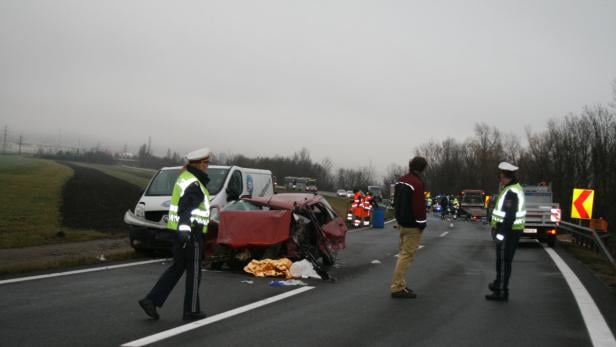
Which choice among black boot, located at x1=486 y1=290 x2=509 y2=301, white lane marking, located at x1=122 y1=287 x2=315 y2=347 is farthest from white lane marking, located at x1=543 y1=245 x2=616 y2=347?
white lane marking, located at x1=122 y1=287 x2=315 y2=347

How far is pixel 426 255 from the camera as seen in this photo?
1603 cm

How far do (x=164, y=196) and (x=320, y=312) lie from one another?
7771mm

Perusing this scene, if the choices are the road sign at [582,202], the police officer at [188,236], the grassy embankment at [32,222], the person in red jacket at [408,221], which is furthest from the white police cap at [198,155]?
the road sign at [582,202]

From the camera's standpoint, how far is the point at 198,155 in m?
7.37

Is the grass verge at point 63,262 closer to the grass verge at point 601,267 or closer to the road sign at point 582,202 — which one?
the grass verge at point 601,267

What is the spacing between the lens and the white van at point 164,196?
13719mm

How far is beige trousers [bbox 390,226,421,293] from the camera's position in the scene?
9.15 m

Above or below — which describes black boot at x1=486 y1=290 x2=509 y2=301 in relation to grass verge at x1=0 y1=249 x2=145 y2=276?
above

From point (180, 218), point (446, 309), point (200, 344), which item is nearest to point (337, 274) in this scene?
point (446, 309)

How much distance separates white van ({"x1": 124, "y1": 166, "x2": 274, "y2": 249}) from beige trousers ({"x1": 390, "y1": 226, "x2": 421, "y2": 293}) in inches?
197

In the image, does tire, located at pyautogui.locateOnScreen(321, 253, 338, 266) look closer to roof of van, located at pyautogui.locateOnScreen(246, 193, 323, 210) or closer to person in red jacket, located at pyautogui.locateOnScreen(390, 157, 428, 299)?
roof of van, located at pyautogui.locateOnScreen(246, 193, 323, 210)

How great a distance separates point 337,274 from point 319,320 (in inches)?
174

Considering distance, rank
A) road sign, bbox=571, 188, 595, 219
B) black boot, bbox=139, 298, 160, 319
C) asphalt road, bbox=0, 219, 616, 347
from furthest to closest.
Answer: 1. road sign, bbox=571, 188, 595, 219
2. black boot, bbox=139, 298, 160, 319
3. asphalt road, bbox=0, 219, 616, 347

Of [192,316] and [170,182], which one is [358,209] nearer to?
[170,182]
